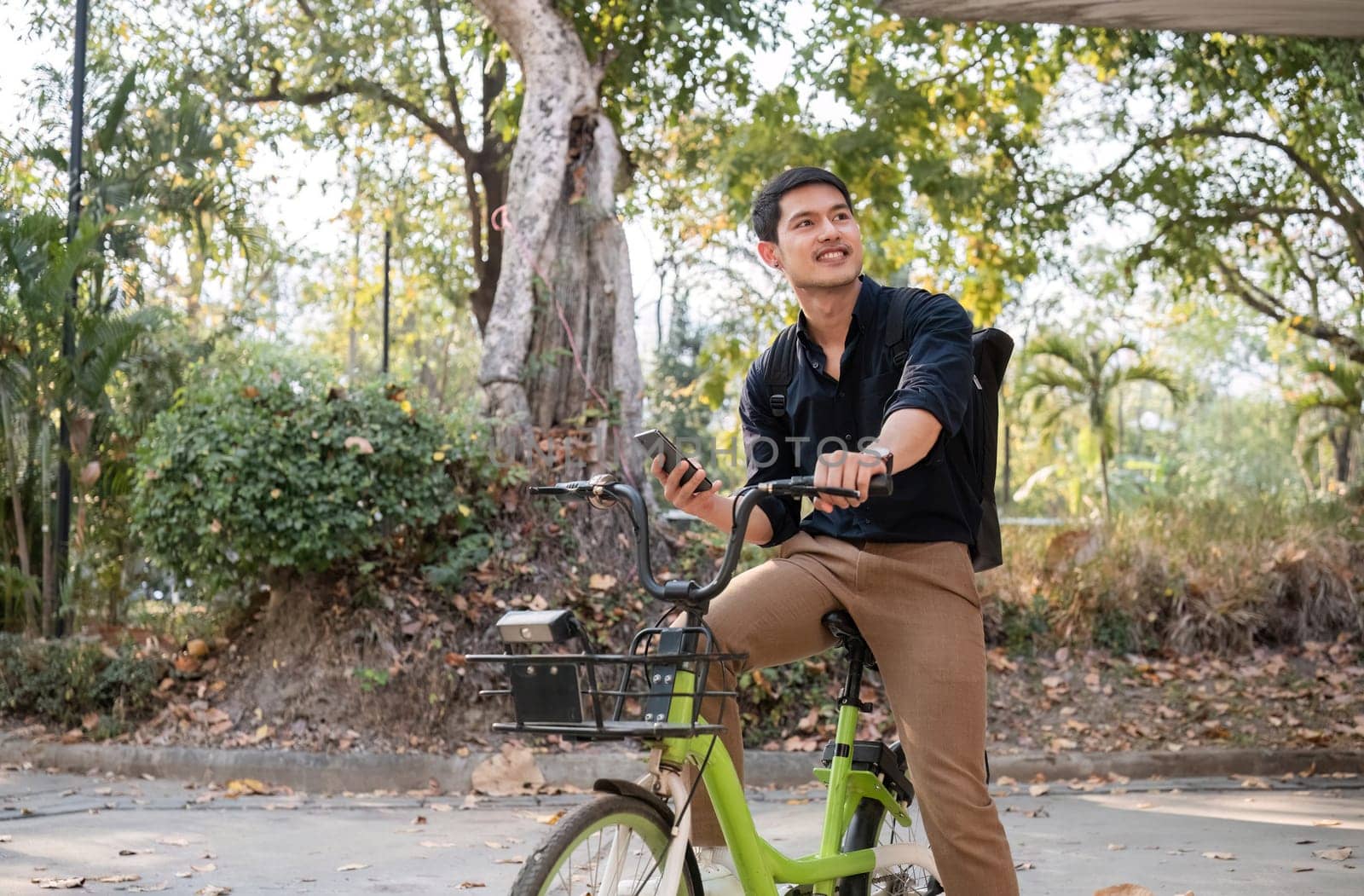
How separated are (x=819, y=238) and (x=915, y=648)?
1028 mm

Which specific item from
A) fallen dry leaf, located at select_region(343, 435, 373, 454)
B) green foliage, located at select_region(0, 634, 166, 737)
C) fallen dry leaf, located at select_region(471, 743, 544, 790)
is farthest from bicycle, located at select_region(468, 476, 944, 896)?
green foliage, located at select_region(0, 634, 166, 737)

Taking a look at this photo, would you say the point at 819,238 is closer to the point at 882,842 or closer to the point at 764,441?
the point at 764,441

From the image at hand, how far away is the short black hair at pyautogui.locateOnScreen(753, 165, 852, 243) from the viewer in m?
3.32

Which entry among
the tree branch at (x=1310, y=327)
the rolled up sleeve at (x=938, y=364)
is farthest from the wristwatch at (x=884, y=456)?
the tree branch at (x=1310, y=327)

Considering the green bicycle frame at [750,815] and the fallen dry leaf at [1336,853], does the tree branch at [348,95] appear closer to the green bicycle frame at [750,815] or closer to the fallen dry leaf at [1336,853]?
the fallen dry leaf at [1336,853]

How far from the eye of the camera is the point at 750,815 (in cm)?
286

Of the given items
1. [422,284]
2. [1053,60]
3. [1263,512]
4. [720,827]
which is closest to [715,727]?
[720,827]

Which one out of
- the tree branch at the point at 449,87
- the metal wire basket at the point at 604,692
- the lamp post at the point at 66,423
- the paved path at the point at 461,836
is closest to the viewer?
the metal wire basket at the point at 604,692

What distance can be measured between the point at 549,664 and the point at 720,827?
32.1 inches

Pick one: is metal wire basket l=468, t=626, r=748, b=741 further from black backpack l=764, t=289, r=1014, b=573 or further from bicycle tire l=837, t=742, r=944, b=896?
black backpack l=764, t=289, r=1014, b=573

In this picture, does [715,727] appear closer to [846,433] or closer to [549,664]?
[549,664]

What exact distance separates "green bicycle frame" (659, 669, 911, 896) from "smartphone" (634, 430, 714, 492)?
0.44m

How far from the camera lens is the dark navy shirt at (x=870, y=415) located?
311 centimetres

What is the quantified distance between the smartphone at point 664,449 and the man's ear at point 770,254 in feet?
2.65
